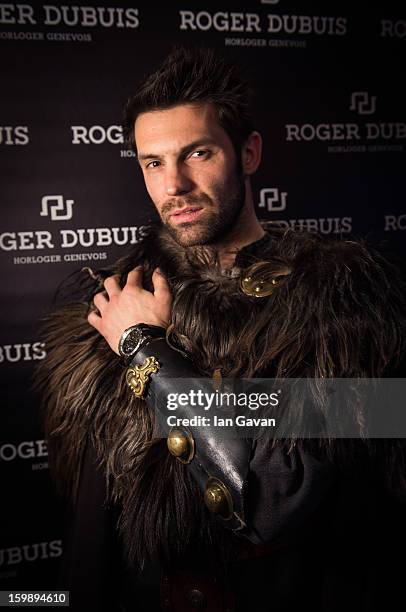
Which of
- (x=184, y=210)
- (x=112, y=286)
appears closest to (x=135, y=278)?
(x=112, y=286)

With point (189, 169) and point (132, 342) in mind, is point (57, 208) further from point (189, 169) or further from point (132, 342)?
point (132, 342)

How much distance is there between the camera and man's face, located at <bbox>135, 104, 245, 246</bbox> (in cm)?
115

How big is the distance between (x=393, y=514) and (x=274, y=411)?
1.02ft

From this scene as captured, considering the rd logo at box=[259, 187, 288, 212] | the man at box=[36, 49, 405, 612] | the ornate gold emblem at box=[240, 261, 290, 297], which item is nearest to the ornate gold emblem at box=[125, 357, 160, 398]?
the man at box=[36, 49, 405, 612]

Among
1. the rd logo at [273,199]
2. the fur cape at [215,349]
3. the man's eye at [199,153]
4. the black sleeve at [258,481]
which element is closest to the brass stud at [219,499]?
the black sleeve at [258,481]

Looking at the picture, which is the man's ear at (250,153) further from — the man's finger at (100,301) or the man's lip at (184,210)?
the man's finger at (100,301)

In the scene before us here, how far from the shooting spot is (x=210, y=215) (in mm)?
1183

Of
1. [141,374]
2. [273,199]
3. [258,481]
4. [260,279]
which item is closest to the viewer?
[258,481]

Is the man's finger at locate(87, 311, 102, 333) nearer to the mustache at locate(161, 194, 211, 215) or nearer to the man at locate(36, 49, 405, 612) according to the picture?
the man at locate(36, 49, 405, 612)

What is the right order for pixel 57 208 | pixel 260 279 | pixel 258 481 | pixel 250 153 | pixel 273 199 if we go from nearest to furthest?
pixel 258 481 → pixel 260 279 → pixel 250 153 → pixel 57 208 → pixel 273 199

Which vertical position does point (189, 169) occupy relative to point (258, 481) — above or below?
above

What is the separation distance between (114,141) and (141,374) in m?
0.96

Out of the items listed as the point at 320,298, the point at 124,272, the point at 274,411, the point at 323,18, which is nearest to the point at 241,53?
the point at 323,18

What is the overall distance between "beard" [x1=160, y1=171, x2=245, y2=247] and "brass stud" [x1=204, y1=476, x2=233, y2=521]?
0.53 metres
